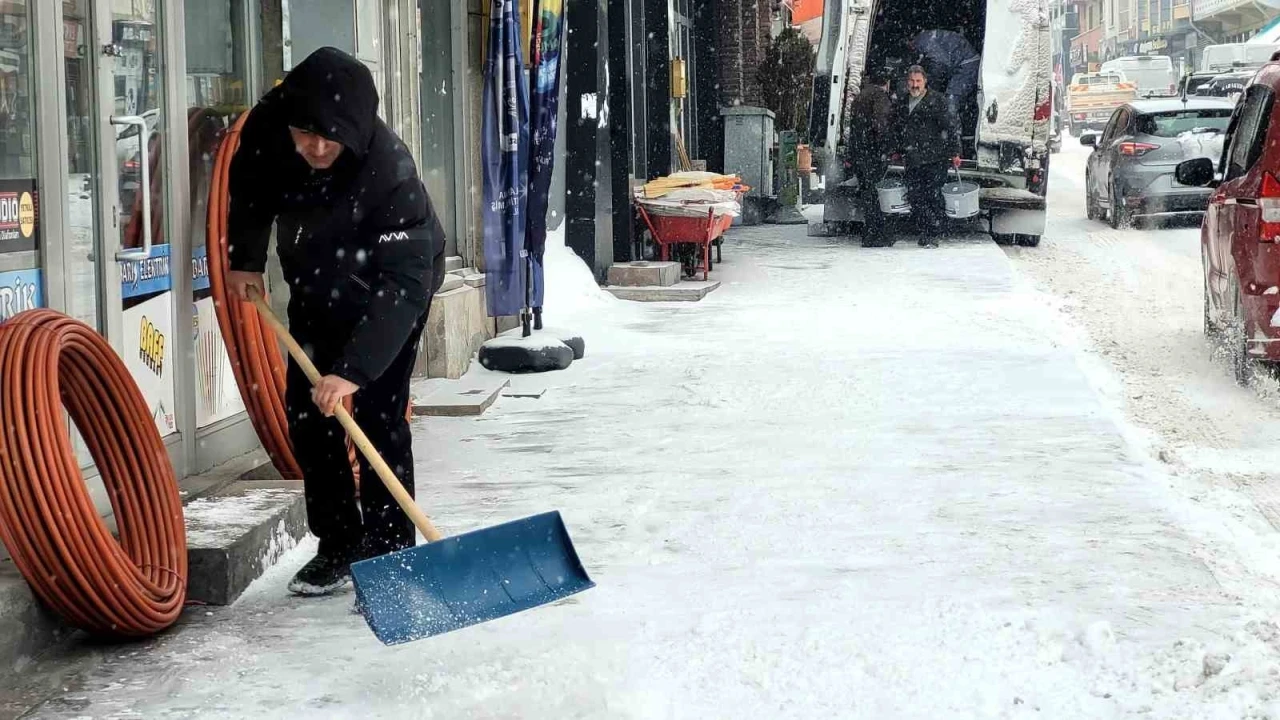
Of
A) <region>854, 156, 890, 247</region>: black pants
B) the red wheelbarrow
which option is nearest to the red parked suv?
the red wheelbarrow

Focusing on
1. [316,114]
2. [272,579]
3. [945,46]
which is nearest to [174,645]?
[272,579]

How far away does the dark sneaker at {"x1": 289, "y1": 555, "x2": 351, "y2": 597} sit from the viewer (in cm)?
510

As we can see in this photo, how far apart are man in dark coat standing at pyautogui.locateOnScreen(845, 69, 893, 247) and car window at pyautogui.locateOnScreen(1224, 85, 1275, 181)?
9.15 meters

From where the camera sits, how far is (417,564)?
4.43m

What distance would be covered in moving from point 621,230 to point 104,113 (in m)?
9.79

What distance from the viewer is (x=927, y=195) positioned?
19125 millimetres

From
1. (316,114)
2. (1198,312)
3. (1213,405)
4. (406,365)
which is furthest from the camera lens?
(1198,312)

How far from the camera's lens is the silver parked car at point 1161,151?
1991 centimetres

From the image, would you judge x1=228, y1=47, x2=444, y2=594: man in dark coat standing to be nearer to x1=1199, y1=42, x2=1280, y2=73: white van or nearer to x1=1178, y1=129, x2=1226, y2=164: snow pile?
x1=1178, y1=129, x2=1226, y2=164: snow pile

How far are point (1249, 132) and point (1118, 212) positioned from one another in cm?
1206

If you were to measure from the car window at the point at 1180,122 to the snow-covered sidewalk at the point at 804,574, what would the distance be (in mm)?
11165

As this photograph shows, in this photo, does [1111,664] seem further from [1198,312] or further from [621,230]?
[621,230]

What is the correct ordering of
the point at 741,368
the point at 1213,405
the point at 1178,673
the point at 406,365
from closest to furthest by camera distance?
1. the point at 1178,673
2. the point at 406,365
3. the point at 1213,405
4. the point at 741,368

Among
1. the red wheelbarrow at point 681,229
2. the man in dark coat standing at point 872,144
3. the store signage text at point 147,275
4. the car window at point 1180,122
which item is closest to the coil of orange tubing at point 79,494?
the store signage text at point 147,275
